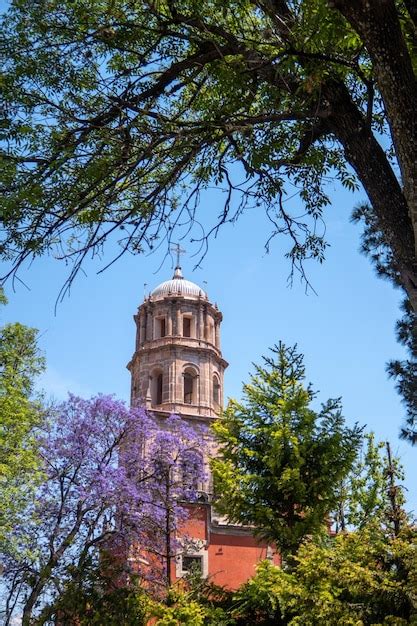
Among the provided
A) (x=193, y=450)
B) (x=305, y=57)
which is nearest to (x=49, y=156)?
(x=305, y=57)

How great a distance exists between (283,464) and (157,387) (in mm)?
24151

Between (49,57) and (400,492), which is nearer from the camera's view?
(49,57)

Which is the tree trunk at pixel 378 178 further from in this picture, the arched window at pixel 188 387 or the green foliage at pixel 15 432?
the arched window at pixel 188 387

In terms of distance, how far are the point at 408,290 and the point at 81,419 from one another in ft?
61.0

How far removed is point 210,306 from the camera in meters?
41.0

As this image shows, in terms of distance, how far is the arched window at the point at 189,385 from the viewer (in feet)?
126

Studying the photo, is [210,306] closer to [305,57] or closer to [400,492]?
[400,492]

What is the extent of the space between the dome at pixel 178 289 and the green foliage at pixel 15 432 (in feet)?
72.5

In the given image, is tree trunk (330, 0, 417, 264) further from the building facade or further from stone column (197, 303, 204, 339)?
stone column (197, 303, 204, 339)

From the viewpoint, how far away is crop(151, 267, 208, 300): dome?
40719 millimetres

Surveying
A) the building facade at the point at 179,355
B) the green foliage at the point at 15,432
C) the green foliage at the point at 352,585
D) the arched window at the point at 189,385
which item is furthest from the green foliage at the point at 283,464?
the arched window at the point at 189,385

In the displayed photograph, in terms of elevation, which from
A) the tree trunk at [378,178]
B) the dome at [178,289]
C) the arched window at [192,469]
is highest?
the dome at [178,289]

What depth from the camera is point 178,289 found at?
41.1 meters

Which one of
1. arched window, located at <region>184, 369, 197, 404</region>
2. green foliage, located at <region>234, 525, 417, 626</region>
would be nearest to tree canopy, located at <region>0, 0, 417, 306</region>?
green foliage, located at <region>234, 525, 417, 626</region>
